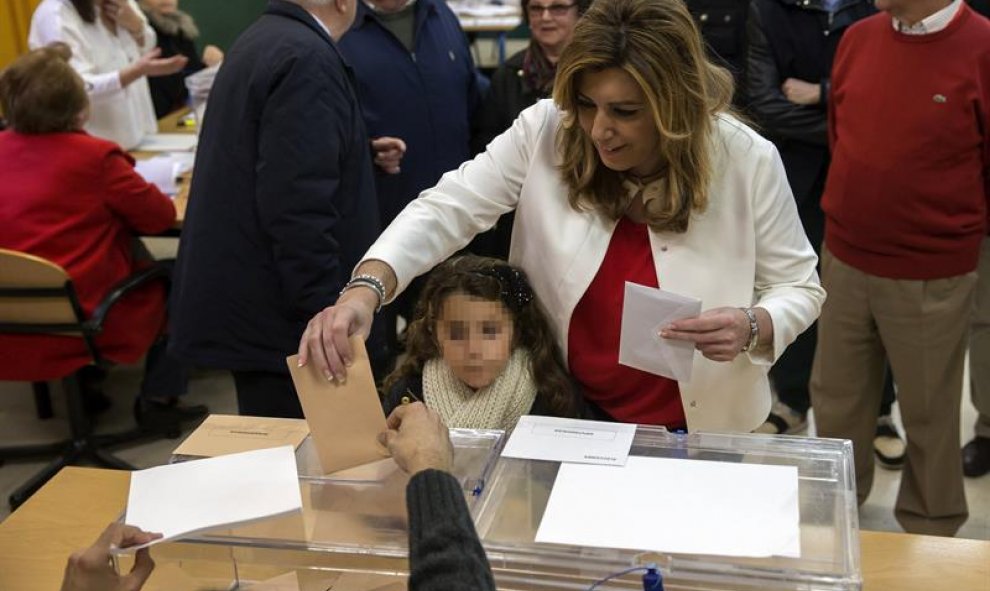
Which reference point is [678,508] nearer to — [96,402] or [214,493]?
[214,493]

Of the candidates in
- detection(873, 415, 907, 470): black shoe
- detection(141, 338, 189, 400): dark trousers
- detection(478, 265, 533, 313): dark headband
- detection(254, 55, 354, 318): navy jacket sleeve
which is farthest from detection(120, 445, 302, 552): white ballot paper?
detection(873, 415, 907, 470): black shoe

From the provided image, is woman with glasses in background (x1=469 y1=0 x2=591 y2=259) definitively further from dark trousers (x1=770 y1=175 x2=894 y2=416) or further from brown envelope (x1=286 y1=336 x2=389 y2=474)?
brown envelope (x1=286 y1=336 x2=389 y2=474)

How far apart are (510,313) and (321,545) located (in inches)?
26.5

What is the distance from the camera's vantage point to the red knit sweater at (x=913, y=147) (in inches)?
103

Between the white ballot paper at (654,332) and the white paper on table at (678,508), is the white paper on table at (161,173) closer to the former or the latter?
the white ballot paper at (654,332)

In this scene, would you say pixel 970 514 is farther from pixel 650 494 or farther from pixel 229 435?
pixel 229 435

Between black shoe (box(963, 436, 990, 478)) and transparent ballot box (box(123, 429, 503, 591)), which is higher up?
transparent ballot box (box(123, 429, 503, 591))

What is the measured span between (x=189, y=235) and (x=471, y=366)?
103cm

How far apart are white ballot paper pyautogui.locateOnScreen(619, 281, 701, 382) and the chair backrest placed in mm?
2068


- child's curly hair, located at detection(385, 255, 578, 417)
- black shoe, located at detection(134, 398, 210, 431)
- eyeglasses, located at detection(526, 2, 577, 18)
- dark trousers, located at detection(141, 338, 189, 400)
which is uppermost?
eyeglasses, located at detection(526, 2, 577, 18)

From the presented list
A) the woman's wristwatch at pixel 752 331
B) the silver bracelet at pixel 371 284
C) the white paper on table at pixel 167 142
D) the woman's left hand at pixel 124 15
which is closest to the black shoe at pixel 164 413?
the white paper on table at pixel 167 142

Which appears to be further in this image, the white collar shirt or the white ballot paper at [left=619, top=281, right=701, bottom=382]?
the white collar shirt

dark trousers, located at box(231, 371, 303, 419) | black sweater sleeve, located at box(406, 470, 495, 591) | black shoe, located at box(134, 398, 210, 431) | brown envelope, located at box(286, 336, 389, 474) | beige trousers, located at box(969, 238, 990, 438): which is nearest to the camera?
black sweater sleeve, located at box(406, 470, 495, 591)

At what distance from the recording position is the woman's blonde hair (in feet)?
5.56
